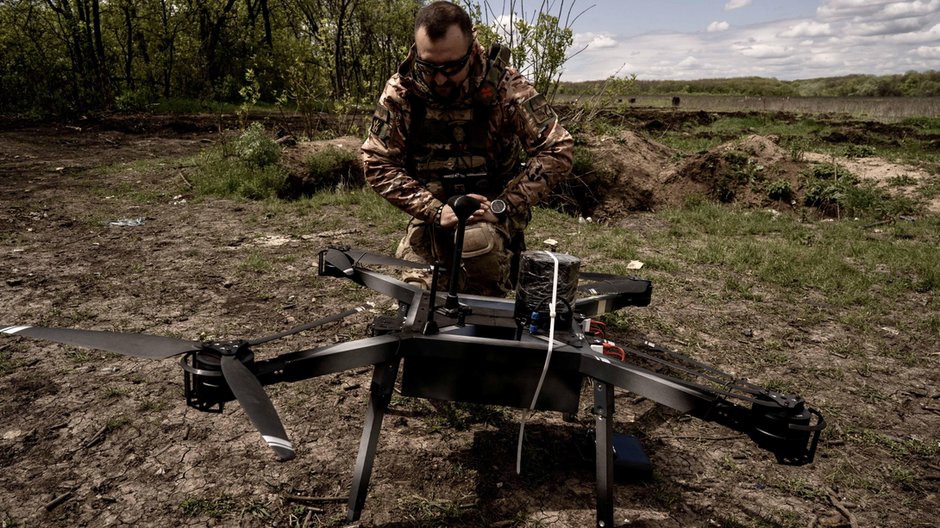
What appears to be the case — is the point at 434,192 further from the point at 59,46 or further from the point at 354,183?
the point at 59,46

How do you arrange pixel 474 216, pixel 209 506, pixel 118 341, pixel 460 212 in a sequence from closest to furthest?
1. pixel 118 341
2. pixel 460 212
3. pixel 209 506
4. pixel 474 216

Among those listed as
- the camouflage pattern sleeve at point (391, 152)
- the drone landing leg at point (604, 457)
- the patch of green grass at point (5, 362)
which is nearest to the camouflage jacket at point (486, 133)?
the camouflage pattern sleeve at point (391, 152)

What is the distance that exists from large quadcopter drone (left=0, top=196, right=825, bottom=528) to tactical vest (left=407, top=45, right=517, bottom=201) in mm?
1087

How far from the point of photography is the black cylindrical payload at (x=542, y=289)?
239cm

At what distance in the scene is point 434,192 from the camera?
3.75 m

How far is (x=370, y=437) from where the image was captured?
2258 millimetres

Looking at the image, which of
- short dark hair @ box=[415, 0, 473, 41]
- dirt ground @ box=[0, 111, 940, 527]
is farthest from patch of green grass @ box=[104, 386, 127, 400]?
short dark hair @ box=[415, 0, 473, 41]

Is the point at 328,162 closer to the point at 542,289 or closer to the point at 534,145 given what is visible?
the point at 534,145

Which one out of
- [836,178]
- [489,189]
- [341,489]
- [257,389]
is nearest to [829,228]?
[836,178]

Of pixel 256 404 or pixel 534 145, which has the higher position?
pixel 534 145

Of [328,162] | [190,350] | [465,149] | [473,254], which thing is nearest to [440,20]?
[465,149]

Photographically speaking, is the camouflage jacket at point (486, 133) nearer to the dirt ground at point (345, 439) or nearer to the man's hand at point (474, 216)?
the man's hand at point (474, 216)

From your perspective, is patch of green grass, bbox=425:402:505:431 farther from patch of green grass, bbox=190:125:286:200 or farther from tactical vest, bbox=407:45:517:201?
patch of green grass, bbox=190:125:286:200

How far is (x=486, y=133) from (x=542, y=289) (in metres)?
1.55
